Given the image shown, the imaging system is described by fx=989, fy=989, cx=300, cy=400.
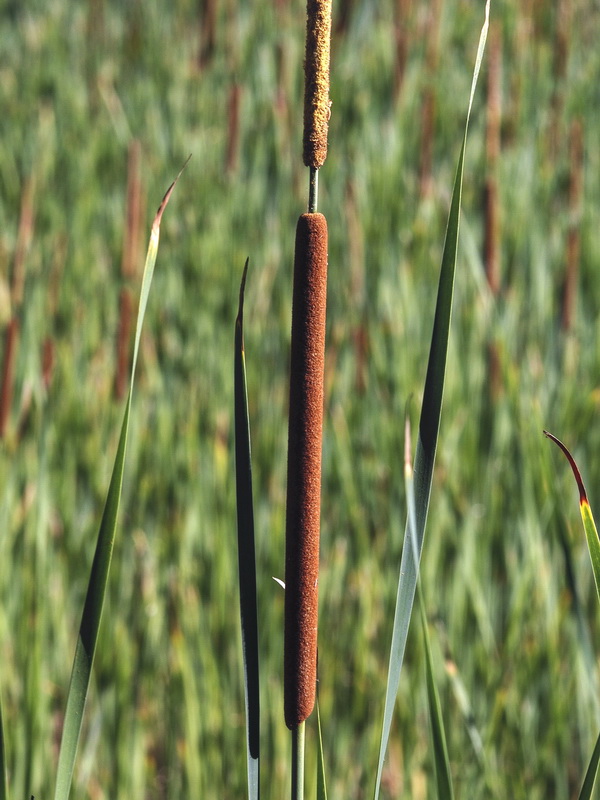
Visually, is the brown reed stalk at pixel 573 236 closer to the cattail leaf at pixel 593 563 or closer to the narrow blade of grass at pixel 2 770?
the cattail leaf at pixel 593 563

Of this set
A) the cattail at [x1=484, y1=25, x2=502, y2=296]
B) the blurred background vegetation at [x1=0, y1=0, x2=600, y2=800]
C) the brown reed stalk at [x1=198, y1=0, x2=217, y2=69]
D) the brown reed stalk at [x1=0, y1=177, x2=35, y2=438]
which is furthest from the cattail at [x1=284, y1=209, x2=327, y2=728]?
the brown reed stalk at [x1=198, y1=0, x2=217, y2=69]

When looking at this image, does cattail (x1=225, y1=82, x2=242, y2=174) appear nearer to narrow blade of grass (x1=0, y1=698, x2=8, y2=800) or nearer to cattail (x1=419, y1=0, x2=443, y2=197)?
cattail (x1=419, y1=0, x2=443, y2=197)

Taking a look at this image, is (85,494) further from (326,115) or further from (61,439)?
(326,115)

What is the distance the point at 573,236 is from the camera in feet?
4.85

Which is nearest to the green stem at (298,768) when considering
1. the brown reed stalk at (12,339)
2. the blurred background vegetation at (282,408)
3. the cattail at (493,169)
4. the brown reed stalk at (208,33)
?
the blurred background vegetation at (282,408)

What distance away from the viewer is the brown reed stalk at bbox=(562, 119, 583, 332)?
1433 millimetres

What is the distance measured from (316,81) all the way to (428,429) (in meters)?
0.16

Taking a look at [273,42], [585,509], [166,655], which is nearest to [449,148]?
[273,42]

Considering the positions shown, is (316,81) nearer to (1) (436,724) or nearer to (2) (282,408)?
(1) (436,724)

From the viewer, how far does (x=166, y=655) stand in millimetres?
1157

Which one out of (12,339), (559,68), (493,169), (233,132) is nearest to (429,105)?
(493,169)

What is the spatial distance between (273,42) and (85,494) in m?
1.44

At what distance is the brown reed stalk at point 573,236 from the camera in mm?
1433

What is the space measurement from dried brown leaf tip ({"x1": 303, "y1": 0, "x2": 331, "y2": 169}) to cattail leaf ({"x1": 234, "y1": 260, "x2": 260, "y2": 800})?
74 mm
